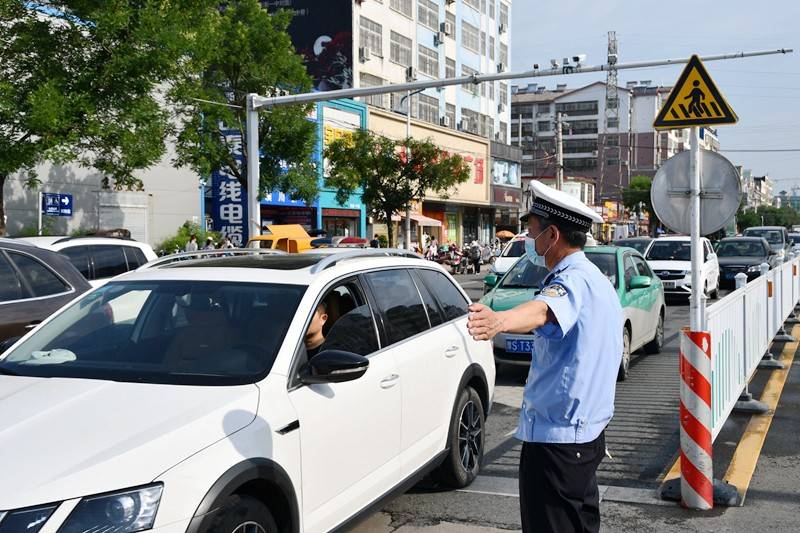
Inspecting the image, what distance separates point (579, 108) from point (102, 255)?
103134 millimetres

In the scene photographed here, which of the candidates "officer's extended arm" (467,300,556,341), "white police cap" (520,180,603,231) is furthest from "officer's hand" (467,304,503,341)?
"white police cap" (520,180,603,231)

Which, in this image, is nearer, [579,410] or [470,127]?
[579,410]

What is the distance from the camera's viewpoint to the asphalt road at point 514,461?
4969 millimetres

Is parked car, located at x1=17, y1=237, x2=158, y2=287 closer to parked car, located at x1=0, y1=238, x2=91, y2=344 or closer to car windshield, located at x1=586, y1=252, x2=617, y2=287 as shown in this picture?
parked car, located at x1=0, y1=238, x2=91, y2=344

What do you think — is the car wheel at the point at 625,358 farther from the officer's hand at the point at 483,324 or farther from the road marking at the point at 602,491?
the officer's hand at the point at 483,324

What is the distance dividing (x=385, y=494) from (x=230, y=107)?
76.2ft

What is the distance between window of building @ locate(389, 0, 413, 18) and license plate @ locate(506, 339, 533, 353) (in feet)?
128

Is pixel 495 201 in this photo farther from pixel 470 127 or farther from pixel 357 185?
pixel 357 185

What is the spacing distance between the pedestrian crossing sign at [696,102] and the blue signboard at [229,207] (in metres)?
26.9

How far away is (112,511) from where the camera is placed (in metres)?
2.68

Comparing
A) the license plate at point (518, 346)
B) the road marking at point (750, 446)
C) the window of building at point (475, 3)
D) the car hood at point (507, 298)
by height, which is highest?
the window of building at point (475, 3)

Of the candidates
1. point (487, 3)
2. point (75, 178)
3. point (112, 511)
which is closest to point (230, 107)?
point (75, 178)

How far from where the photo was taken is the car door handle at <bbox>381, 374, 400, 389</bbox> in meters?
4.27

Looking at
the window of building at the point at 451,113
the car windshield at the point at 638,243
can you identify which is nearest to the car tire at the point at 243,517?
the car windshield at the point at 638,243
